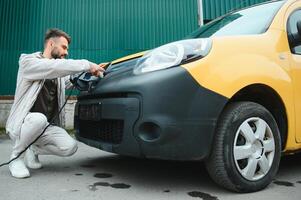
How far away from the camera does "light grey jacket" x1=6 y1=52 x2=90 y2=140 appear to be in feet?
10.5

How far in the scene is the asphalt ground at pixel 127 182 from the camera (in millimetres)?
2748

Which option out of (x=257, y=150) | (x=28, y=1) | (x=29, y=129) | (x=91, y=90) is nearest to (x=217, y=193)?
(x=257, y=150)

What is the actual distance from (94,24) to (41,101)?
4.16m

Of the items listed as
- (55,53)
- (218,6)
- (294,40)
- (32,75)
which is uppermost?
(218,6)

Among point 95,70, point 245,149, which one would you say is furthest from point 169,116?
point 95,70

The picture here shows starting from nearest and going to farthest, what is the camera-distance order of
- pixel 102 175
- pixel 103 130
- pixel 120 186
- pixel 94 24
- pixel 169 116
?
pixel 169 116 → pixel 120 186 → pixel 103 130 → pixel 102 175 → pixel 94 24

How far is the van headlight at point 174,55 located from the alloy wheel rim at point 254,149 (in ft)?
1.92

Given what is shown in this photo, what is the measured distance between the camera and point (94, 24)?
738 cm

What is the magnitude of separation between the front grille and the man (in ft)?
0.57

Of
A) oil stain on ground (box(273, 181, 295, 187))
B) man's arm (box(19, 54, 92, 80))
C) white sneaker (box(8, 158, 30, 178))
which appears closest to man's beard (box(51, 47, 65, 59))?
man's arm (box(19, 54, 92, 80))

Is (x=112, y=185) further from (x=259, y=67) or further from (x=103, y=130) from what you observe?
(x=259, y=67)

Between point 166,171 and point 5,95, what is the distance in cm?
455

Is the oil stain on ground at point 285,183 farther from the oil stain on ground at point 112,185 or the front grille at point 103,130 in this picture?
the front grille at point 103,130

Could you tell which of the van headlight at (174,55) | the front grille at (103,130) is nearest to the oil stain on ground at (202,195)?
the front grille at (103,130)
